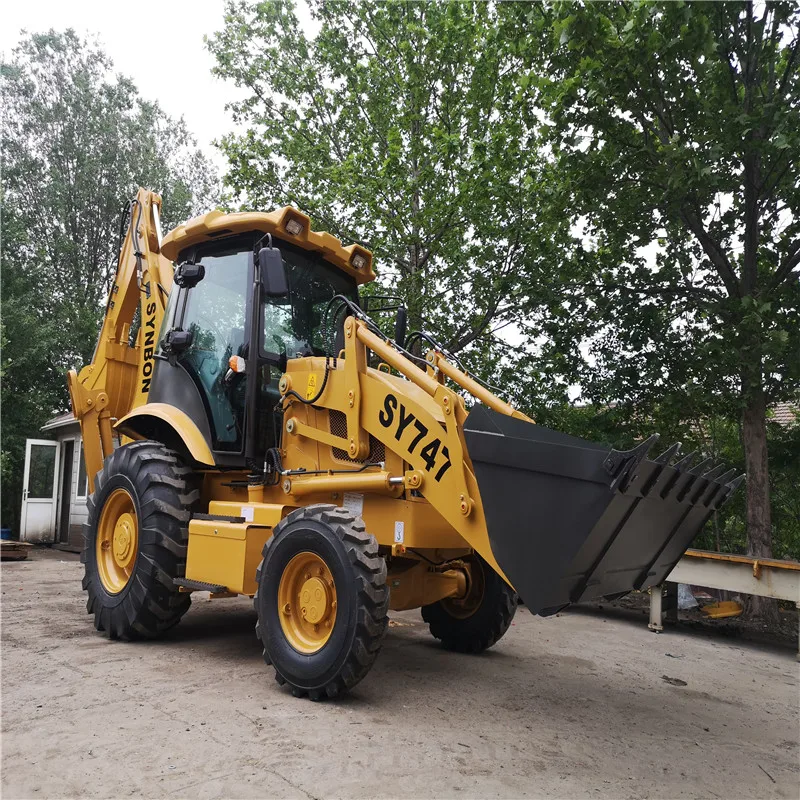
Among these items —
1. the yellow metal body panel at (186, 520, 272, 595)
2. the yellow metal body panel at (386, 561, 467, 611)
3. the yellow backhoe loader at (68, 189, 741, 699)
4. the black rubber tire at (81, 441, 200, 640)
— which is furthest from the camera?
the black rubber tire at (81, 441, 200, 640)

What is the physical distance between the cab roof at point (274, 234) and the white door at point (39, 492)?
10.1 metres

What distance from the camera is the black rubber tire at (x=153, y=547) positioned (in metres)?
5.43

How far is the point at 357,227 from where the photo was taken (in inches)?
463

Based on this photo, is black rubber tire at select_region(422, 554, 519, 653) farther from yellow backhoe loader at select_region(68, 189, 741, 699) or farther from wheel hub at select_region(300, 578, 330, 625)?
wheel hub at select_region(300, 578, 330, 625)

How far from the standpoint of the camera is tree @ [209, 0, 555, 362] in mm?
10422

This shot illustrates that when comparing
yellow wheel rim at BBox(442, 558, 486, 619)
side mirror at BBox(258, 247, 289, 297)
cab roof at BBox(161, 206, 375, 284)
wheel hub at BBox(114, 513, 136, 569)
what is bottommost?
yellow wheel rim at BBox(442, 558, 486, 619)

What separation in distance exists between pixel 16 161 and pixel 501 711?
887 inches

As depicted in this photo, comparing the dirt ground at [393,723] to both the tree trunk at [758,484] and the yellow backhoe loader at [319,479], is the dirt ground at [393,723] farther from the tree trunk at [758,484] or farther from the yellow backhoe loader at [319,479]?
the tree trunk at [758,484]

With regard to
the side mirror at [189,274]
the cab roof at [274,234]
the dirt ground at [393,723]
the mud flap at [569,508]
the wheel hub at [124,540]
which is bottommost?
the dirt ground at [393,723]

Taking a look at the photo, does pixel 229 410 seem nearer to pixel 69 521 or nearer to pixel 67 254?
pixel 69 521

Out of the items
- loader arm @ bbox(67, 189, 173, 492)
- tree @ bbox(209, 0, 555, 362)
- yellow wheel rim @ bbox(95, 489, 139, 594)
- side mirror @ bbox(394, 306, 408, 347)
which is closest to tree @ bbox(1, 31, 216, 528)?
tree @ bbox(209, 0, 555, 362)

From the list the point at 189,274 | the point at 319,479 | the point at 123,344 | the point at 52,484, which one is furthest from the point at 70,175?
the point at 319,479

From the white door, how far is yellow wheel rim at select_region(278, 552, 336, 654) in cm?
1174

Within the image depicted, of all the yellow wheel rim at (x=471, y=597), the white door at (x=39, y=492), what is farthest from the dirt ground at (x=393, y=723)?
the white door at (x=39, y=492)
